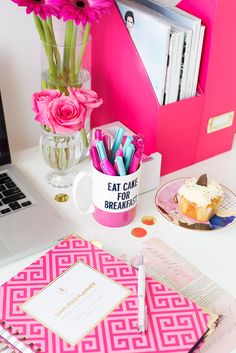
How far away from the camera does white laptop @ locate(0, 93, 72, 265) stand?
826 millimetres

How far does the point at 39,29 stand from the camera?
943 mm

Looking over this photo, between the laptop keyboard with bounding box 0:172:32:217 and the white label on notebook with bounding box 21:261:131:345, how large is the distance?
20 centimetres

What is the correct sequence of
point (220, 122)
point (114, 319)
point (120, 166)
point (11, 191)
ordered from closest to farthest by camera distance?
point (114, 319) → point (120, 166) → point (11, 191) → point (220, 122)

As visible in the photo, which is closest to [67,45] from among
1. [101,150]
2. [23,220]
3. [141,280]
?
[101,150]

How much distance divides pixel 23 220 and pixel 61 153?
0.16 metres

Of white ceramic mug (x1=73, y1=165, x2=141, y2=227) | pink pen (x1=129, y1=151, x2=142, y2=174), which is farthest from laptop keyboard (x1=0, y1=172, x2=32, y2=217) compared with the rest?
pink pen (x1=129, y1=151, x2=142, y2=174)

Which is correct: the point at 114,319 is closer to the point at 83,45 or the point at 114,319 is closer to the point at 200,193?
the point at 200,193

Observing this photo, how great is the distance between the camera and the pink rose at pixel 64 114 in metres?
0.87

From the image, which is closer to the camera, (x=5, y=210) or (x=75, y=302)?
(x=75, y=302)

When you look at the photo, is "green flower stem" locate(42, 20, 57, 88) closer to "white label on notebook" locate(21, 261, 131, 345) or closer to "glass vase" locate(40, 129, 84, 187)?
"glass vase" locate(40, 129, 84, 187)

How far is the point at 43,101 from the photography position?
0.88 m

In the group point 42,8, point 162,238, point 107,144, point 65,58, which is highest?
point 42,8

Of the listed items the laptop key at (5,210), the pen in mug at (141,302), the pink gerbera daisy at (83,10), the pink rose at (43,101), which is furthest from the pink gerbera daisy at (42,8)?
the pen in mug at (141,302)

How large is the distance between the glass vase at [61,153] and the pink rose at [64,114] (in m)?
0.05
